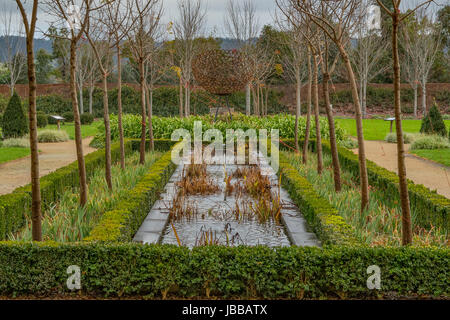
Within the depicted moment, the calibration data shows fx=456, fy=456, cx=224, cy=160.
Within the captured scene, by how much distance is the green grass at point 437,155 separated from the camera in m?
10.6

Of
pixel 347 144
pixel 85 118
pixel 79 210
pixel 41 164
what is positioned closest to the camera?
pixel 79 210

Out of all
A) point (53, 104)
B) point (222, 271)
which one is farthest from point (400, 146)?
point (53, 104)

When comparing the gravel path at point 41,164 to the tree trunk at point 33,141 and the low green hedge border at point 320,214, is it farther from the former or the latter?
the low green hedge border at point 320,214

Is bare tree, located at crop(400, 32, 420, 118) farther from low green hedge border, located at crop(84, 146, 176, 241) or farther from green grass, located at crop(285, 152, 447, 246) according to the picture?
low green hedge border, located at crop(84, 146, 176, 241)

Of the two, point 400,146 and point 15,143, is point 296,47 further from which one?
point 15,143

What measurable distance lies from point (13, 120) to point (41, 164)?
17.1 feet

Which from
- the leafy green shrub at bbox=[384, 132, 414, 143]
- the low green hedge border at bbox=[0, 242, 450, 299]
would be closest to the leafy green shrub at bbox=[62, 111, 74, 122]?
the leafy green shrub at bbox=[384, 132, 414, 143]

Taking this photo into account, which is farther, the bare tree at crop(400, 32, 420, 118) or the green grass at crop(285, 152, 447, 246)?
the bare tree at crop(400, 32, 420, 118)

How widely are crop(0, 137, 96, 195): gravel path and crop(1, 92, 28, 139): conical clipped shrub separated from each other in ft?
2.70

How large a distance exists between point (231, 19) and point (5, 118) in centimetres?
990

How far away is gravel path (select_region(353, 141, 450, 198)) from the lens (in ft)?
26.4

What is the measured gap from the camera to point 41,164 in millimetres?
10594

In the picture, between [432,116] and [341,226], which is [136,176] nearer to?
[341,226]

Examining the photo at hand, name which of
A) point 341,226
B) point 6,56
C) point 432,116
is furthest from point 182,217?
point 6,56
